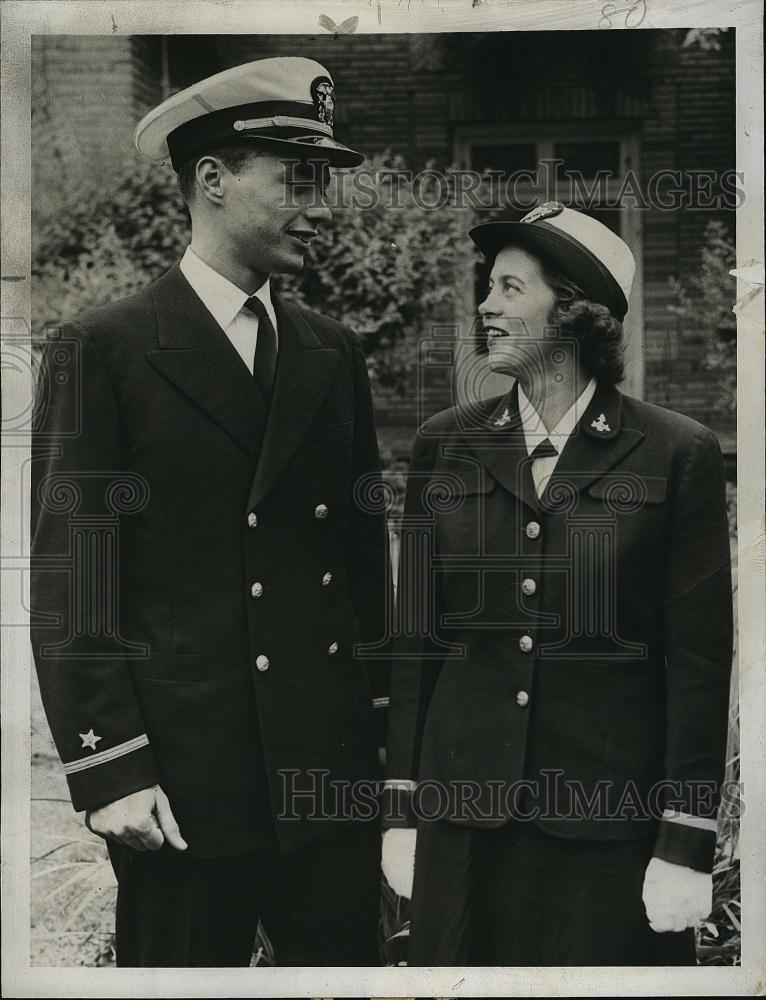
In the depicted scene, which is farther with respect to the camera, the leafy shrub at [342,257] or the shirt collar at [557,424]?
the leafy shrub at [342,257]

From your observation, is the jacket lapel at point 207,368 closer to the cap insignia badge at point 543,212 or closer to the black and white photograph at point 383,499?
the black and white photograph at point 383,499

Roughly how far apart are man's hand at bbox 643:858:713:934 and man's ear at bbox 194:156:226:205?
2.23m

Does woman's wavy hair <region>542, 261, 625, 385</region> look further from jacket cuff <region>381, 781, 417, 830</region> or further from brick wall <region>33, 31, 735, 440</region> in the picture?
jacket cuff <region>381, 781, 417, 830</region>

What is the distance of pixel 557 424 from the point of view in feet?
9.53

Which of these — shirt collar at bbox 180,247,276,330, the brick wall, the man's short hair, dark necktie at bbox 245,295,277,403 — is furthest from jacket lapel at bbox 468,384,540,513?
the man's short hair

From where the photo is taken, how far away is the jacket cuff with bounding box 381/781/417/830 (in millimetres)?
2953

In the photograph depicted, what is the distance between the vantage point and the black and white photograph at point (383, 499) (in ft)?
9.34

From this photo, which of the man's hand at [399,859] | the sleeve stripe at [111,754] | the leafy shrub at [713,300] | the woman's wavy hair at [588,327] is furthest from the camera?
the leafy shrub at [713,300]

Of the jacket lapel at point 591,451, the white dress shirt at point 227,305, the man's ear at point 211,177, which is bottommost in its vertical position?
the jacket lapel at point 591,451

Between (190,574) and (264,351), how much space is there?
2.16 feet

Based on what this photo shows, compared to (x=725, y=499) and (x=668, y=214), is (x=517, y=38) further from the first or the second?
(x=725, y=499)

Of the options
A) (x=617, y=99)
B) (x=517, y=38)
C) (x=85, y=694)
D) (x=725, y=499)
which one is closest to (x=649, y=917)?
(x=725, y=499)

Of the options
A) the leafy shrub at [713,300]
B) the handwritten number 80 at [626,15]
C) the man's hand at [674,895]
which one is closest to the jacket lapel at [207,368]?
the leafy shrub at [713,300]

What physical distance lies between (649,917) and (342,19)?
2.73 metres
